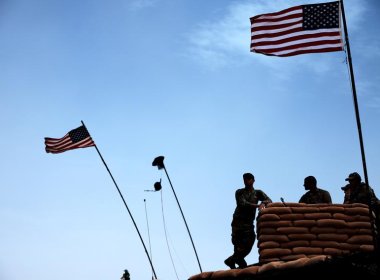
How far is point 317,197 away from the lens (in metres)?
8.52

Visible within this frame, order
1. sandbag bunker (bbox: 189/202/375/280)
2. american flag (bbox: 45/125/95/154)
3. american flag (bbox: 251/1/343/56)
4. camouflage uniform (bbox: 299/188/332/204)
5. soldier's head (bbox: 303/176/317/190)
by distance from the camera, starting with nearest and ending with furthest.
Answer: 1. sandbag bunker (bbox: 189/202/375/280)
2. american flag (bbox: 251/1/343/56)
3. camouflage uniform (bbox: 299/188/332/204)
4. soldier's head (bbox: 303/176/317/190)
5. american flag (bbox: 45/125/95/154)

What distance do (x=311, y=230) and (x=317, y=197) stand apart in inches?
75.1

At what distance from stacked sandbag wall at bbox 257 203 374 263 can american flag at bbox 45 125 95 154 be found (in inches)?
370

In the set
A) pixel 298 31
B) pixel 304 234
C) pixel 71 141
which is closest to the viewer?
pixel 304 234

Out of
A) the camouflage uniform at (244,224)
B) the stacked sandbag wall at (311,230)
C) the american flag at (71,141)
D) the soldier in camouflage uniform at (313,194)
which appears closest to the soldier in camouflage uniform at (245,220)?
the camouflage uniform at (244,224)

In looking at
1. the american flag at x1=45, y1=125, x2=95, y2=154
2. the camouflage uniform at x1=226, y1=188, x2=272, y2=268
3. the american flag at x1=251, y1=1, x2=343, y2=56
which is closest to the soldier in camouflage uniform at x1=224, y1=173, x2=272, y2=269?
the camouflage uniform at x1=226, y1=188, x2=272, y2=268

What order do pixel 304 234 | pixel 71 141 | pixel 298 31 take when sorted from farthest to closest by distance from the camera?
pixel 71 141, pixel 298 31, pixel 304 234

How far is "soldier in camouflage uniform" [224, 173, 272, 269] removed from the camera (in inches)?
337

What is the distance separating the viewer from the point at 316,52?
26.7 feet

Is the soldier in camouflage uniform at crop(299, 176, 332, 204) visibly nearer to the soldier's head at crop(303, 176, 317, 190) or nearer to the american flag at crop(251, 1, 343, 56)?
the soldier's head at crop(303, 176, 317, 190)

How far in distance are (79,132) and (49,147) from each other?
98 cm

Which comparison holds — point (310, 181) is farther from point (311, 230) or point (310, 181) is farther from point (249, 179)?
point (311, 230)

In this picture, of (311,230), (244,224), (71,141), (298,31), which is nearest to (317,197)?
(244,224)

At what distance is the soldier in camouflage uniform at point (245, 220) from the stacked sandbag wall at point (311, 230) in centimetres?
157
